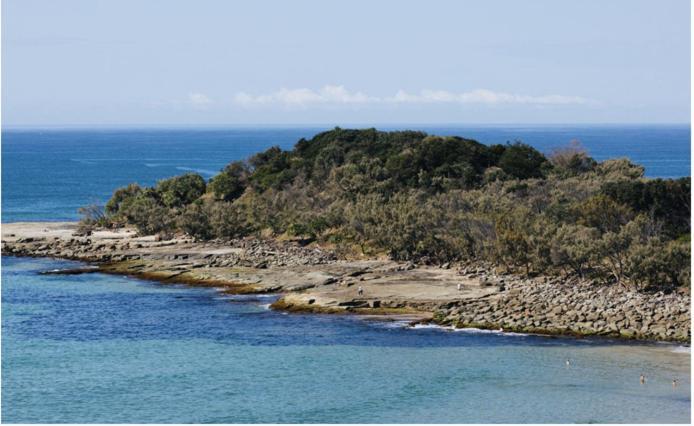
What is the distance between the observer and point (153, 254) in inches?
3300

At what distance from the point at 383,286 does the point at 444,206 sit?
61.4 feet

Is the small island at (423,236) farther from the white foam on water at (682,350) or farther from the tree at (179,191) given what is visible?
the white foam on water at (682,350)

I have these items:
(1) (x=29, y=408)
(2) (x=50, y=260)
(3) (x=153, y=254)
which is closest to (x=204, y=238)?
(3) (x=153, y=254)

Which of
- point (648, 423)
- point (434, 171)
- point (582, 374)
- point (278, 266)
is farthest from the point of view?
point (434, 171)

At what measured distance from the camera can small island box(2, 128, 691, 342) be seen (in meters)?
60.4

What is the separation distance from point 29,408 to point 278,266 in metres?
33.0

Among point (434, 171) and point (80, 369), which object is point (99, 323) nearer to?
point (80, 369)

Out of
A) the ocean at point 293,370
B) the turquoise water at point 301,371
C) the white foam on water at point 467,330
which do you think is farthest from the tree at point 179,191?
the white foam on water at point 467,330

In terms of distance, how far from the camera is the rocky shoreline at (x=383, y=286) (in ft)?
187

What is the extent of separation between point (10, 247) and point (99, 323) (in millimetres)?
32335

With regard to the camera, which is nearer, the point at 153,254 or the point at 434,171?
the point at 153,254

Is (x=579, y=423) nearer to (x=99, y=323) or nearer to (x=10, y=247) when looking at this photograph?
(x=99, y=323)

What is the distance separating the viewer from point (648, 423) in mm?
41438

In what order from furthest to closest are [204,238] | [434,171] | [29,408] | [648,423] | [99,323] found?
[434,171] < [204,238] < [99,323] < [29,408] < [648,423]
